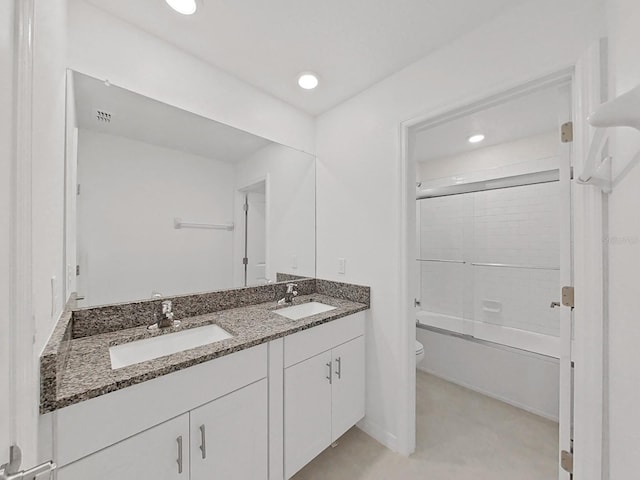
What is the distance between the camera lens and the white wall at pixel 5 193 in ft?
1.29

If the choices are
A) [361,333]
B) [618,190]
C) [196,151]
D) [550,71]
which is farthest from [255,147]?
[618,190]

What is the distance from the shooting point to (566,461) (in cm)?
115

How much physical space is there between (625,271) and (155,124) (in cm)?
204

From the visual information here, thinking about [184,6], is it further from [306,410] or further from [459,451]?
[459,451]

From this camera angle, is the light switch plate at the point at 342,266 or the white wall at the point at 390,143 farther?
the light switch plate at the point at 342,266

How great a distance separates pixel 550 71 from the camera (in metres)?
1.14

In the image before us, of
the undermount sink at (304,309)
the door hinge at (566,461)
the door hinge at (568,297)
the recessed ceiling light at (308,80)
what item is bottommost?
the door hinge at (566,461)

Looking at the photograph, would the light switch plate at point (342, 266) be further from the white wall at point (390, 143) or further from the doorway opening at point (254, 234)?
the doorway opening at point (254, 234)

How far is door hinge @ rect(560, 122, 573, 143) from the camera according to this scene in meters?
1.18

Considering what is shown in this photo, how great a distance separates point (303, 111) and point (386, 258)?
1.39 metres

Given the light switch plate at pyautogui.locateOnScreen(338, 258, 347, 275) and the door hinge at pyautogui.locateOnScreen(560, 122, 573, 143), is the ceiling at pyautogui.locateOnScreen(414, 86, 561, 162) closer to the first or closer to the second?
the door hinge at pyautogui.locateOnScreen(560, 122, 573, 143)

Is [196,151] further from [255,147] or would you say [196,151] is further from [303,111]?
[303,111]

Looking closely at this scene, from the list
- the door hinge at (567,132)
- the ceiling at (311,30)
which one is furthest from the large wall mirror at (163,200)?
the door hinge at (567,132)

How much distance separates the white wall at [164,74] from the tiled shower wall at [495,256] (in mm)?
2370
